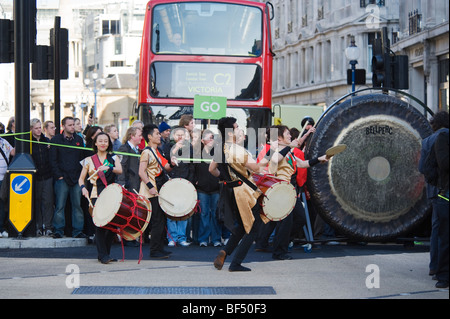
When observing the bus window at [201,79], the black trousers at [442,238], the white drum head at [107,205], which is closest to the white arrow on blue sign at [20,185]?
the white drum head at [107,205]

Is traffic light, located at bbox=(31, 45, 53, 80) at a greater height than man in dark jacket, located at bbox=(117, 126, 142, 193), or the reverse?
traffic light, located at bbox=(31, 45, 53, 80)

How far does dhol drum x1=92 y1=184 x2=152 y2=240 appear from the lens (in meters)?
11.4

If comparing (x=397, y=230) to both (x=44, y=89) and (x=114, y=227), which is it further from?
(x=44, y=89)

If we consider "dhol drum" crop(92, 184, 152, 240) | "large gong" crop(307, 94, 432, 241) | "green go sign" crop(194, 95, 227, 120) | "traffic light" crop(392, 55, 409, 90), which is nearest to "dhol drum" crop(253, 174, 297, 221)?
Answer: "large gong" crop(307, 94, 432, 241)

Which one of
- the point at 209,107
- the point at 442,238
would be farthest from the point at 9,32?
the point at 442,238

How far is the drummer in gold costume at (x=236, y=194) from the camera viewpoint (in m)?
10.8

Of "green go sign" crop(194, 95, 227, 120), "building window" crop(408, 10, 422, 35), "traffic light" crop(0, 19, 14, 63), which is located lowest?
"green go sign" crop(194, 95, 227, 120)

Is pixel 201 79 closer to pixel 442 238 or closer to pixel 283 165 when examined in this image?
pixel 283 165

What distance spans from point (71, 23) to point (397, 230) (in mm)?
154515

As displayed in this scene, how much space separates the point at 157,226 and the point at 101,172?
0.97m

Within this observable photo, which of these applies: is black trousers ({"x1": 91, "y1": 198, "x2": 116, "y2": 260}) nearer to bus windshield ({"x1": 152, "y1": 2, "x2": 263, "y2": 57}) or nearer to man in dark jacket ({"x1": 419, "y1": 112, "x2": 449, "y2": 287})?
man in dark jacket ({"x1": 419, "y1": 112, "x2": 449, "y2": 287})

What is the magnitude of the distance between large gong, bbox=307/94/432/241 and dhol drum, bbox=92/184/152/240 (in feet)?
7.97

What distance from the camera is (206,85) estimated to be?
→ 17781 millimetres

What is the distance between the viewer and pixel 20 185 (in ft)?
46.9
